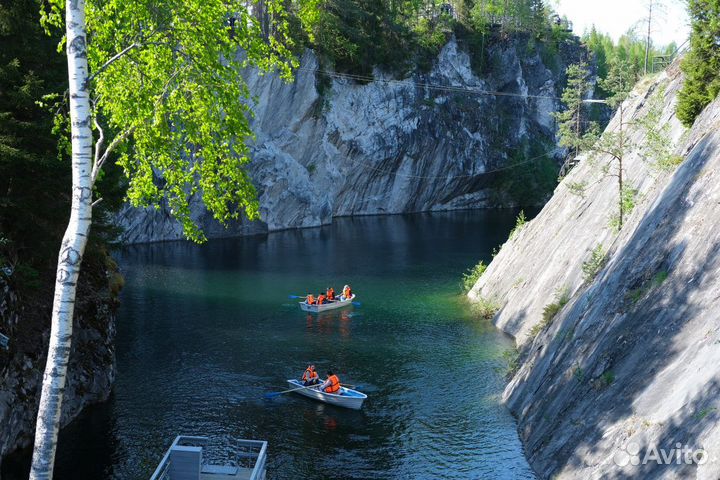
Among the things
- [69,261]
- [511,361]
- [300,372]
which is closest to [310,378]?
[300,372]

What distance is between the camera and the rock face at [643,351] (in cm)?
1537

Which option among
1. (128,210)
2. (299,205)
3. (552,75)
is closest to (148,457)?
(128,210)

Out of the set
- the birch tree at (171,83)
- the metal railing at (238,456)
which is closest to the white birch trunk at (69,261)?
the birch tree at (171,83)

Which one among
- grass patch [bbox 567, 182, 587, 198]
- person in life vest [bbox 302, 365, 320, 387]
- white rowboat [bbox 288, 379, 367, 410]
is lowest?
white rowboat [bbox 288, 379, 367, 410]

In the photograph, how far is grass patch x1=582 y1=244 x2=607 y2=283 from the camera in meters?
29.1

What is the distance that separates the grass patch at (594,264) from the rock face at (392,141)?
50.3 metres

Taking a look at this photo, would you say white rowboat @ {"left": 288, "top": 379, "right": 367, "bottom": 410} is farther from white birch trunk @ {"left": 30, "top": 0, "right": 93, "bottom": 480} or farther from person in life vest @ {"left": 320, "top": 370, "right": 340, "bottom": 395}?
white birch trunk @ {"left": 30, "top": 0, "right": 93, "bottom": 480}

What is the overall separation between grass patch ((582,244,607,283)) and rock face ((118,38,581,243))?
5031cm

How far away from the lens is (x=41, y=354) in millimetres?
25094

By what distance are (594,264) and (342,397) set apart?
12.0m

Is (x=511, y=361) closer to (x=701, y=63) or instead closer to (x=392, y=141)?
(x=701, y=63)

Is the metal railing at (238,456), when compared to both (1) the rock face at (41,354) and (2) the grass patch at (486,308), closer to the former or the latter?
(1) the rock face at (41,354)

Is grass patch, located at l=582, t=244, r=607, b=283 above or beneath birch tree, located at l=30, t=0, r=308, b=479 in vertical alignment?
beneath

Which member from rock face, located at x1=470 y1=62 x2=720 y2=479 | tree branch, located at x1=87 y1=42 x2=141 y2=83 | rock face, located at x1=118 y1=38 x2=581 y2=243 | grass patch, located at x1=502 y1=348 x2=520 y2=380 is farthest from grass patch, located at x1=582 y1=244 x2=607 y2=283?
rock face, located at x1=118 y1=38 x2=581 y2=243
